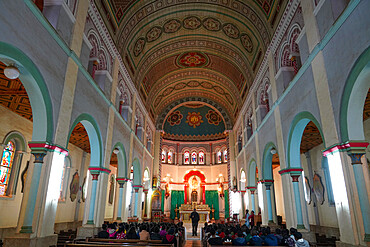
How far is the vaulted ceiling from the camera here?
13453 mm

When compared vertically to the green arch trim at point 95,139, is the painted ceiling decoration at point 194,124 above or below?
above

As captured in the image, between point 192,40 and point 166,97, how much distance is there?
8575 millimetres

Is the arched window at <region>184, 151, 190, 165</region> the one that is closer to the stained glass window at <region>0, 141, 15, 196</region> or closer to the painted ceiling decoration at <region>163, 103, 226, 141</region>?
the painted ceiling decoration at <region>163, 103, 226, 141</region>

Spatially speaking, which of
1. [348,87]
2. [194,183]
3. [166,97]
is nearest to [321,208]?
[348,87]

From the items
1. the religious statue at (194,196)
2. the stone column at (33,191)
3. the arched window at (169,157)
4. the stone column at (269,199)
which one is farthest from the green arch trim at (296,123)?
the arched window at (169,157)

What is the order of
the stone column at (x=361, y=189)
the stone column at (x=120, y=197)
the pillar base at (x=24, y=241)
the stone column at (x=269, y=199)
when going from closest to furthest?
the stone column at (x=361, y=189), the pillar base at (x=24, y=241), the stone column at (x=269, y=199), the stone column at (x=120, y=197)

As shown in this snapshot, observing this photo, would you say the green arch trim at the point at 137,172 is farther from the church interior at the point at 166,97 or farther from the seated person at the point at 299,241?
the seated person at the point at 299,241

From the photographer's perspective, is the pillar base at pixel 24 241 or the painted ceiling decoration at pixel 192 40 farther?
the painted ceiling decoration at pixel 192 40

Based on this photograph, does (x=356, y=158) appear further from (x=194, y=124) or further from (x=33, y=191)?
(x=194, y=124)

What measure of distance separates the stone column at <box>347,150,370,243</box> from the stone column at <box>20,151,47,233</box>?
8339mm

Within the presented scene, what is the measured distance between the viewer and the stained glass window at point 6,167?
35.2ft

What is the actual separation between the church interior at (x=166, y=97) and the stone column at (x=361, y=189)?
0.07ft

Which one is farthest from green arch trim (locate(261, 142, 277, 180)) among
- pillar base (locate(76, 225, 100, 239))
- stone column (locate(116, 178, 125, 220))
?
pillar base (locate(76, 225, 100, 239))

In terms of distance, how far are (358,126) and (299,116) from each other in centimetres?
288
